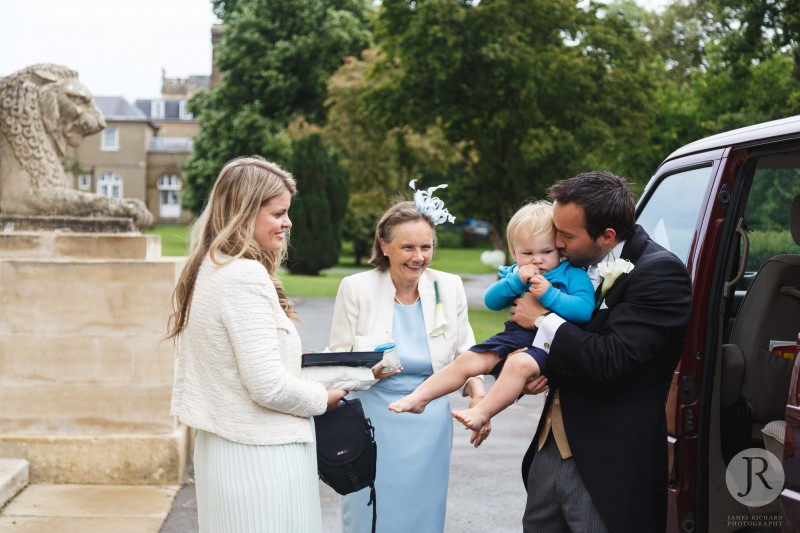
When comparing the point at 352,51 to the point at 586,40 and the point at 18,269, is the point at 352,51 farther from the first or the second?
the point at 18,269

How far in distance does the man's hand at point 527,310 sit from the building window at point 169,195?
78172 millimetres

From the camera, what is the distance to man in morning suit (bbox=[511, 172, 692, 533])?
3.09 metres

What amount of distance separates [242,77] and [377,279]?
143 ft

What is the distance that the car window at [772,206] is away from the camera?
533 cm

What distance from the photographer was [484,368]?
3.40 meters

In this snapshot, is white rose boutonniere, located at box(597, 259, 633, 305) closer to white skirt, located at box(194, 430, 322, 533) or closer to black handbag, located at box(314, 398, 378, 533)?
black handbag, located at box(314, 398, 378, 533)

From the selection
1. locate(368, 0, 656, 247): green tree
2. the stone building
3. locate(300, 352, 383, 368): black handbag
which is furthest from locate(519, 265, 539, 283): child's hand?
the stone building

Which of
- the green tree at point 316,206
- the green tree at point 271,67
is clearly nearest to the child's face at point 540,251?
the green tree at point 316,206

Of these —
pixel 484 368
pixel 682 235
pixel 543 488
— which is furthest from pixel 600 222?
pixel 682 235

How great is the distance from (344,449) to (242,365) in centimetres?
63

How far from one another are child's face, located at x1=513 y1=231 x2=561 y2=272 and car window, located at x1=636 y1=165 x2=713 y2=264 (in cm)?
100

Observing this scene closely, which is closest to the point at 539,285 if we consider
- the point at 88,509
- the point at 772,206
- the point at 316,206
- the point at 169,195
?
the point at 772,206

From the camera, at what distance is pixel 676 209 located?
4547 mm

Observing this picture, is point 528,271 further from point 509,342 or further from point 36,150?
point 36,150
